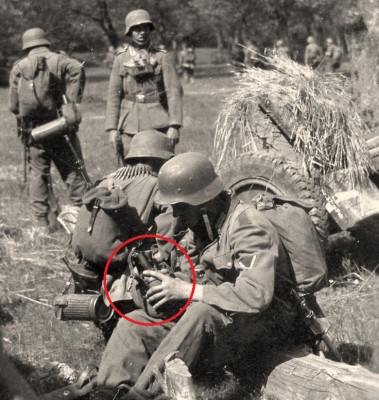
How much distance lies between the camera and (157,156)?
5988 millimetres

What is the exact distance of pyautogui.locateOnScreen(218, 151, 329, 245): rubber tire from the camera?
5867mm

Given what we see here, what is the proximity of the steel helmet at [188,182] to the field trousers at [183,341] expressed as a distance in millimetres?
686

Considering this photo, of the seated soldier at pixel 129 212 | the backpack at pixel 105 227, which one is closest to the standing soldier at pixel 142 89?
the seated soldier at pixel 129 212

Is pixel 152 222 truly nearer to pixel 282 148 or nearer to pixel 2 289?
pixel 282 148

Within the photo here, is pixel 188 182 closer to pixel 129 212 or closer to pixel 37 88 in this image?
pixel 129 212

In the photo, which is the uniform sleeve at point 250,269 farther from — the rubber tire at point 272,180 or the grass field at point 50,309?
the rubber tire at point 272,180

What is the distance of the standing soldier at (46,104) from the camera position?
8805mm

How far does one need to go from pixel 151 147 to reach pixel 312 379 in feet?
8.56

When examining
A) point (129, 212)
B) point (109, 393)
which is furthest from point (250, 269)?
point (129, 212)

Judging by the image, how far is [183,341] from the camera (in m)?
4.18

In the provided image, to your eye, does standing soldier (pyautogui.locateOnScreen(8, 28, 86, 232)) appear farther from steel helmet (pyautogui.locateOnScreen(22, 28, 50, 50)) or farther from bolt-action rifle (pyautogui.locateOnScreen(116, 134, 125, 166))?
bolt-action rifle (pyautogui.locateOnScreen(116, 134, 125, 166))

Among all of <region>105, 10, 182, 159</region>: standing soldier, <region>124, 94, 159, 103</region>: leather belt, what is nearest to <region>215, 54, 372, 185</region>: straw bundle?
<region>105, 10, 182, 159</region>: standing soldier

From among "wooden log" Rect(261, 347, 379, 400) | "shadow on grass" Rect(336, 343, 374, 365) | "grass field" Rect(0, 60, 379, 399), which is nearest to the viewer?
"wooden log" Rect(261, 347, 379, 400)

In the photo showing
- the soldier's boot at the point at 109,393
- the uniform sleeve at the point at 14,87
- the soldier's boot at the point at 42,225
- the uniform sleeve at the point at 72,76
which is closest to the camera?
the soldier's boot at the point at 109,393
